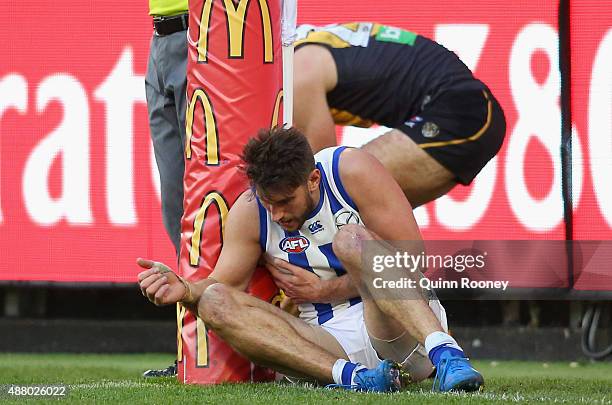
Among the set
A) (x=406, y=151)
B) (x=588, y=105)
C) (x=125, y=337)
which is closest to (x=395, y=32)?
(x=406, y=151)

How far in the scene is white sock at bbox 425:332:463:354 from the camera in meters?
3.91

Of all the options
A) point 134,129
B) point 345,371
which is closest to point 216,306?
point 345,371

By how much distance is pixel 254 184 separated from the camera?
13.7ft

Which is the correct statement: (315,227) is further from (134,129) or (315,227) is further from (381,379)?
(134,129)

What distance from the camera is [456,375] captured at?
150 inches

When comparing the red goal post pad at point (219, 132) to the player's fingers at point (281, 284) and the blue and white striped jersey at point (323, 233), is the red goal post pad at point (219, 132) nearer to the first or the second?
the player's fingers at point (281, 284)

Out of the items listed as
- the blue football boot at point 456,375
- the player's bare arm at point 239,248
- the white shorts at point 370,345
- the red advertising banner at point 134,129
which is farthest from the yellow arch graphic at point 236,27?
the red advertising banner at point 134,129

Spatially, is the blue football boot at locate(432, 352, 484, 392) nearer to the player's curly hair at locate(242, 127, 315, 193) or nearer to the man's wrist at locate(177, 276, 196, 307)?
the player's curly hair at locate(242, 127, 315, 193)

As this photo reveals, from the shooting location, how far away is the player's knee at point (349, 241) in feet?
13.4

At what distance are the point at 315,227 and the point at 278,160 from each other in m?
0.33

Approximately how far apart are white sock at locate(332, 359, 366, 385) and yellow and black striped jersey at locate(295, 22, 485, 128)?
1.76 m

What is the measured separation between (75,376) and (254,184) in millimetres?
1856

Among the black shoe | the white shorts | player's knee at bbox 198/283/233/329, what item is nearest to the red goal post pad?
player's knee at bbox 198/283/233/329

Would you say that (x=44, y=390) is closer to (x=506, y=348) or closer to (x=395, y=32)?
(x=395, y=32)
